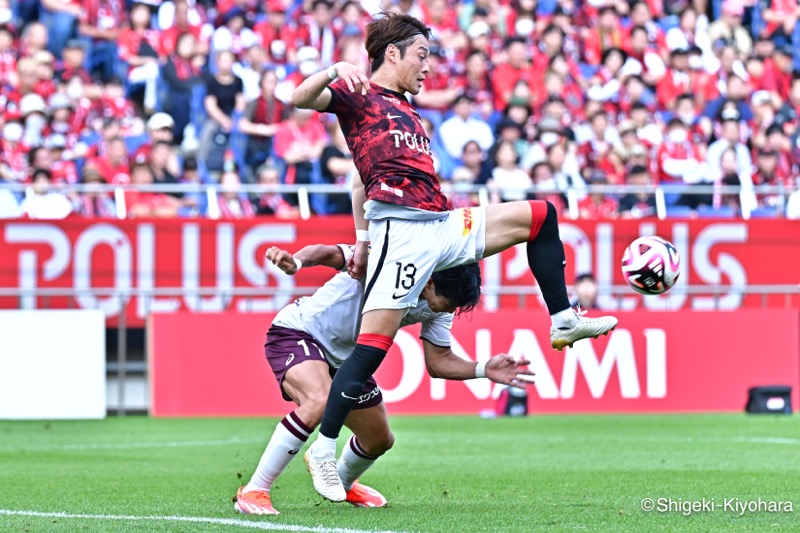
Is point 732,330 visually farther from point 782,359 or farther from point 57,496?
point 57,496

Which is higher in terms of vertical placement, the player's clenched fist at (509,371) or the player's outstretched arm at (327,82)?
the player's outstretched arm at (327,82)

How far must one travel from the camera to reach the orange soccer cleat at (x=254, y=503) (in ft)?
22.3

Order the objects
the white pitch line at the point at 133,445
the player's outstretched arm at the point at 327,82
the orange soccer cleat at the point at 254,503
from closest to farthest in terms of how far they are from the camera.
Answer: the player's outstretched arm at the point at 327,82
the orange soccer cleat at the point at 254,503
the white pitch line at the point at 133,445

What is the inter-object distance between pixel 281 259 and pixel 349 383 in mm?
682

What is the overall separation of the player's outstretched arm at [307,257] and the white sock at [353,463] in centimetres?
96

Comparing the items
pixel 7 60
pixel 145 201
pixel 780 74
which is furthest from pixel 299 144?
pixel 780 74

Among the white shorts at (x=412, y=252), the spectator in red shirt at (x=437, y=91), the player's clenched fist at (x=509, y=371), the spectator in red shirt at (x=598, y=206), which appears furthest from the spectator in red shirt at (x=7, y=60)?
the player's clenched fist at (x=509, y=371)

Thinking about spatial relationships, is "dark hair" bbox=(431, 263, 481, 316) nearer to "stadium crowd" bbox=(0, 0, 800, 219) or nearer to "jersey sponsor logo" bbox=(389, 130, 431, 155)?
"jersey sponsor logo" bbox=(389, 130, 431, 155)

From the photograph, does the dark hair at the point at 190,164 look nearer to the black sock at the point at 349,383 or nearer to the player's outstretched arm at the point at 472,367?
the player's outstretched arm at the point at 472,367

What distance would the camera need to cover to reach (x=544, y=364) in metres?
15.9

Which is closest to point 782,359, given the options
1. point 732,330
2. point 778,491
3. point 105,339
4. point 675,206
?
point 732,330

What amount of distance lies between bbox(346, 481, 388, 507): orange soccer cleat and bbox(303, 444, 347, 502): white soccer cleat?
2.01 feet

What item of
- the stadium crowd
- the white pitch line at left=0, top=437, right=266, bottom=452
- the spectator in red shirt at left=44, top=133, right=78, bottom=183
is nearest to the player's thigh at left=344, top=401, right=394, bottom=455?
the white pitch line at left=0, top=437, right=266, bottom=452

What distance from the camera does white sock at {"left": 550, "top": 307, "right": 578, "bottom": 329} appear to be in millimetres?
6750
